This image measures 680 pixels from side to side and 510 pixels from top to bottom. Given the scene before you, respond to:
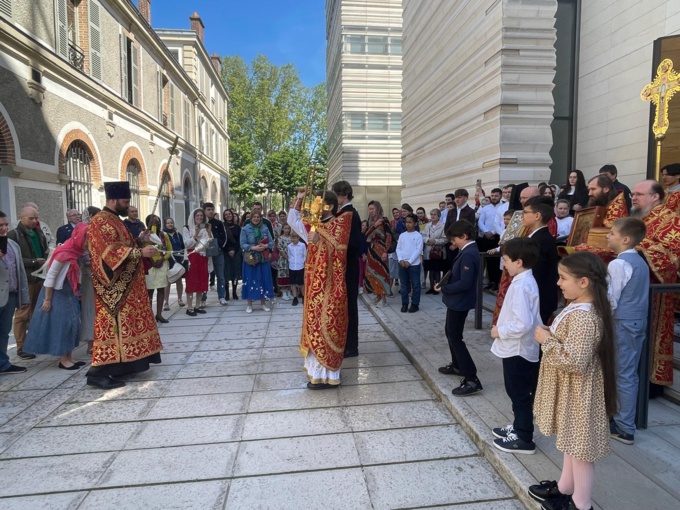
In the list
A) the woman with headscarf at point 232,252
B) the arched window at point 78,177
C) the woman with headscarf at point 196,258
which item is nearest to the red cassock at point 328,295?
the woman with headscarf at point 196,258

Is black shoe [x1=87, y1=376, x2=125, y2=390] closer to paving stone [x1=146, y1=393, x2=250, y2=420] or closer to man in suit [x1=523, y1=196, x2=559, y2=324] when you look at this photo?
paving stone [x1=146, y1=393, x2=250, y2=420]

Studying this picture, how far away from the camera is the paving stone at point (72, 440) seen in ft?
11.1

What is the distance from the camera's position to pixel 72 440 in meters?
3.55

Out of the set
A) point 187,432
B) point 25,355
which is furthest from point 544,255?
point 25,355

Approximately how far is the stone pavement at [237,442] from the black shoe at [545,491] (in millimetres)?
195

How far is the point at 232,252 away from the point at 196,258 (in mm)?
1173

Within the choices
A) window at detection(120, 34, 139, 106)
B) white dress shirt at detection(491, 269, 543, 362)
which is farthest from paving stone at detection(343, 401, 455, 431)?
window at detection(120, 34, 139, 106)

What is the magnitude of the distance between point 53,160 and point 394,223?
8.41 m

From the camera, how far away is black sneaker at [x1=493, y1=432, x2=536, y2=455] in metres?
3.03

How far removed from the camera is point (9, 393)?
14.9 feet

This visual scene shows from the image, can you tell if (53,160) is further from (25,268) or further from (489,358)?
(489,358)

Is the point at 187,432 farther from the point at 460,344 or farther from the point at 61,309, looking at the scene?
the point at 61,309

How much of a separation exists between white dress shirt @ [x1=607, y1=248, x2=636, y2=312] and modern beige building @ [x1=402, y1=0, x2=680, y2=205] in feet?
16.3

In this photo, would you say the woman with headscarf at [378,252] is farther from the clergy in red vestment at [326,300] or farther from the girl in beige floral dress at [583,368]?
the girl in beige floral dress at [583,368]
